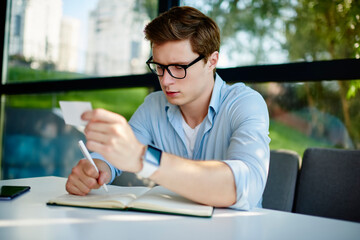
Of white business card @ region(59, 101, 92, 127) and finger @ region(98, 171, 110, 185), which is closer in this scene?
white business card @ region(59, 101, 92, 127)

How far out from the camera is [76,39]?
336 cm

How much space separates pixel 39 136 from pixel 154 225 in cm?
296

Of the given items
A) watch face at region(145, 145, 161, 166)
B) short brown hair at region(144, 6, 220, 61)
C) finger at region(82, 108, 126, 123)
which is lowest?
watch face at region(145, 145, 161, 166)

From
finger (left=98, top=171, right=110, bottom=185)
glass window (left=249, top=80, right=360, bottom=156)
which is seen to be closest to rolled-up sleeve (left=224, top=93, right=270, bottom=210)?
finger (left=98, top=171, right=110, bottom=185)

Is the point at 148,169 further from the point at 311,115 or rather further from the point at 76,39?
the point at 76,39

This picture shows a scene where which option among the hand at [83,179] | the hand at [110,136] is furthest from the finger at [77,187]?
the hand at [110,136]

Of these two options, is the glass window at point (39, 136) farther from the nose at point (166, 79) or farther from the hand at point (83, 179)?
the hand at point (83, 179)

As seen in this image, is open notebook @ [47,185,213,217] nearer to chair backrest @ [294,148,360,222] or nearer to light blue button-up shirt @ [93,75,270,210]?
light blue button-up shirt @ [93,75,270,210]

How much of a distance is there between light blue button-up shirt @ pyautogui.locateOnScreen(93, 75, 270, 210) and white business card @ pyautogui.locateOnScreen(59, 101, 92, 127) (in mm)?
477

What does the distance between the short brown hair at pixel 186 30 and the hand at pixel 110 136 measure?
2.31ft

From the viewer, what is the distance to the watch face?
923 millimetres

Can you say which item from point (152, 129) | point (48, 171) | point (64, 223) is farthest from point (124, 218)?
point (48, 171)

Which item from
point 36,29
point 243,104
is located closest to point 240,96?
point 243,104

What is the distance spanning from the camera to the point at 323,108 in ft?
6.88
